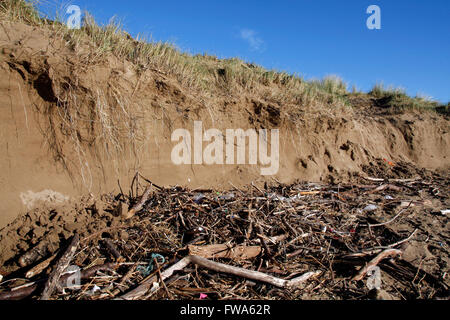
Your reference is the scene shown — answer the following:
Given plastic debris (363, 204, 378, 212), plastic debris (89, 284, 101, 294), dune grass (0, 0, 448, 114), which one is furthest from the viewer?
plastic debris (363, 204, 378, 212)

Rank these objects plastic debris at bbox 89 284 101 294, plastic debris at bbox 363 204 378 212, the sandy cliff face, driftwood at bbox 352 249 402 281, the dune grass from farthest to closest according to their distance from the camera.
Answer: plastic debris at bbox 363 204 378 212 → the dune grass → the sandy cliff face → driftwood at bbox 352 249 402 281 → plastic debris at bbox 89 284 101 294

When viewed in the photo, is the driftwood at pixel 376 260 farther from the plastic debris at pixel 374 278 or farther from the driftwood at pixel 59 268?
the driftwood at pixel 59 268

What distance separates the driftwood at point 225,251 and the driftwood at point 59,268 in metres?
1.14

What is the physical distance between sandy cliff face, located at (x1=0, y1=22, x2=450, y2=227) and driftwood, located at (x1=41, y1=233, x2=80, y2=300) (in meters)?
1.15

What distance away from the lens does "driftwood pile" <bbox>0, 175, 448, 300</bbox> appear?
7.85 feet

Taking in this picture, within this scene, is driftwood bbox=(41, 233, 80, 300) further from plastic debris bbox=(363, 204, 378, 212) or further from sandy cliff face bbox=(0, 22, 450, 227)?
plastic debris bbox=(363, 204, 378, 212)

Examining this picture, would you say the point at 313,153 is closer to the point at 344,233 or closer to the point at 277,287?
the point at 344,233

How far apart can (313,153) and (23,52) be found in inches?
214

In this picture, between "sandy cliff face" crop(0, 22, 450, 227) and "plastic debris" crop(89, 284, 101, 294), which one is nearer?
"plastic debris" crop(89, 284, 101, 294)

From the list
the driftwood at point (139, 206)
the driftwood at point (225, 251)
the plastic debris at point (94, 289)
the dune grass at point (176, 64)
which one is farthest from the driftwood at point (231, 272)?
the dune grass at point (176, 64)

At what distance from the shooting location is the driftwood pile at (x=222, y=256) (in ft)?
7.85

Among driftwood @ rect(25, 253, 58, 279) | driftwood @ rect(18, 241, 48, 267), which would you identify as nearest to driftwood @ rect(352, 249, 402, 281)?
driftwood @ rect(25, 253, 58, 279)

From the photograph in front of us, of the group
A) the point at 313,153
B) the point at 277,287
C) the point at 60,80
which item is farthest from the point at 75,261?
the point at 313,153

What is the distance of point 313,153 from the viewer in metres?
6.10
